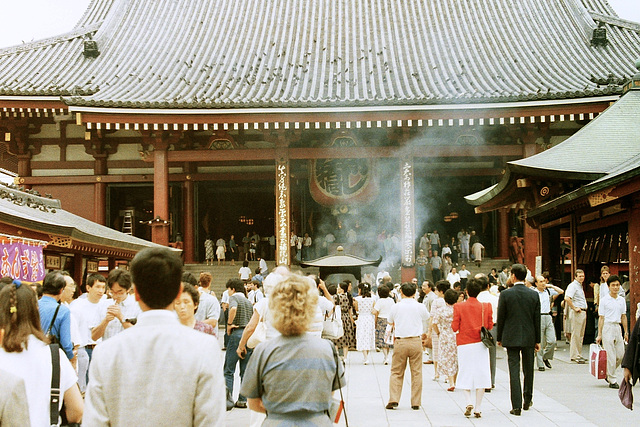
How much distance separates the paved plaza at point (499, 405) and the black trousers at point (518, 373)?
0.18 m

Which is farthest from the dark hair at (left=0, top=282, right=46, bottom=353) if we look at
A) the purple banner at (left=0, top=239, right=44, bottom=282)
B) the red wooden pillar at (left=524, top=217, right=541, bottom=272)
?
the red wooden pillar at (left=524, top=217, right=541, bottom=272)

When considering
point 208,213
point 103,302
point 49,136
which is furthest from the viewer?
point 208,213

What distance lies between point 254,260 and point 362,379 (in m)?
13.7

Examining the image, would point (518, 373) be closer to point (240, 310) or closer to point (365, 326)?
point (240, 310)

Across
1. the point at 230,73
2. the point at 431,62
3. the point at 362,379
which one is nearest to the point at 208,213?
the point at 230,73

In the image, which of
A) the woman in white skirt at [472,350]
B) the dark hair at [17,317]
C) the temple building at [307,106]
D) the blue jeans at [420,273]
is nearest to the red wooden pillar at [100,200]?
the temple building at [307,106]

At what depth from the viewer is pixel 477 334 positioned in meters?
8.28

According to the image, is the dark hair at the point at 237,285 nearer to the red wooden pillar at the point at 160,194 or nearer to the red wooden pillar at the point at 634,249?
the red wooden pillar at the point at 634,249

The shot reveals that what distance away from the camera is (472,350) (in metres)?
8.28

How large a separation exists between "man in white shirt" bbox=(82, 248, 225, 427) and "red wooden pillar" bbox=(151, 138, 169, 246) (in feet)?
56.8

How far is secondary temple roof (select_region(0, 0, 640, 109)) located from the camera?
20.0m

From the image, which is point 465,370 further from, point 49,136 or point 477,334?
point 49,136

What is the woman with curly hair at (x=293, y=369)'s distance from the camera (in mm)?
3688

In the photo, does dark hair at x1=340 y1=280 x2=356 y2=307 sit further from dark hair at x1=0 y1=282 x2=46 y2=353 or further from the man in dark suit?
dark hair at x1=0 y1=282 x2=46 y2=353
